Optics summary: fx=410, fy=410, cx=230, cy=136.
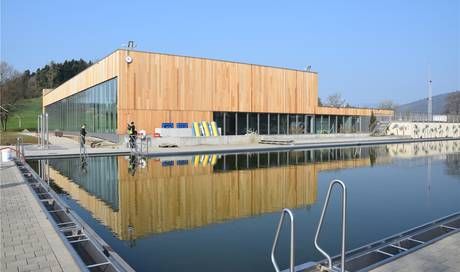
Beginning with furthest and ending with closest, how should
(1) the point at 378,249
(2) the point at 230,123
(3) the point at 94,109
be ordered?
(2) the point at 230,123 < (3) the point at 94,109 < (1) the point at 378,249

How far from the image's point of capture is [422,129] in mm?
55531

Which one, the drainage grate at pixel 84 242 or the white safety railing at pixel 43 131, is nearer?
the drainage grate at pixel 84 242

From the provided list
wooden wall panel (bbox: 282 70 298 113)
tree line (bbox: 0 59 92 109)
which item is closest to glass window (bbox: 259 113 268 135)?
wooden wall panel (bbox: 282 70 298 113)

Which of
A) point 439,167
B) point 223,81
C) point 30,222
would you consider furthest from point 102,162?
point 223,81

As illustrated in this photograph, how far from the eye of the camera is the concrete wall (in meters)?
54.0

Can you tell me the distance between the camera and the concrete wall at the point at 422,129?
54031 millimetres

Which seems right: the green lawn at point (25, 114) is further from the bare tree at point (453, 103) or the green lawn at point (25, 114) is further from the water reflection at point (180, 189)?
the bare tree at point (453, 103)

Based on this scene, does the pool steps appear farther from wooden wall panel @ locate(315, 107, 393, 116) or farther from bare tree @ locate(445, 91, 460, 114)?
bare tree @ locate(445, 91, 460, 114)

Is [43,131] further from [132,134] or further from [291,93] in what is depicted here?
[291,93]

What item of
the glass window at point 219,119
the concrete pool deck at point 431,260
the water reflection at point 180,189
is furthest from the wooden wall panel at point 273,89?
the concrete pool deck at point 431,260

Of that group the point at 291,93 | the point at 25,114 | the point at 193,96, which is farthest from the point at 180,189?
the point at 25,114

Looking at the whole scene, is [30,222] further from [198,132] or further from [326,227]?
[198,132]

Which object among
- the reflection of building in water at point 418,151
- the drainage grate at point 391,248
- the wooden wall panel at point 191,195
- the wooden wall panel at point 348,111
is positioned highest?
the wooden wall panel at point 348,111

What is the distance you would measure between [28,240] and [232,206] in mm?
4801
